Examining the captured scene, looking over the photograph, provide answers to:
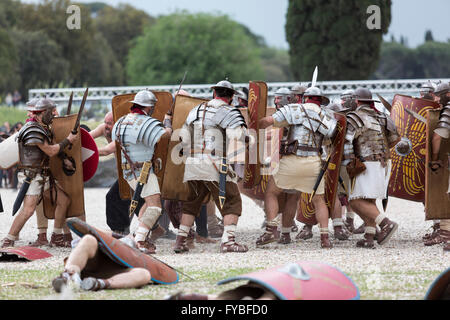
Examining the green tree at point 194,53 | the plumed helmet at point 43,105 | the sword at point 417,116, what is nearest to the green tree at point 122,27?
the green tree at point 194,53

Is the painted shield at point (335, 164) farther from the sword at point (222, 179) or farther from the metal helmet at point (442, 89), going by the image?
the sword at point (222, 179)

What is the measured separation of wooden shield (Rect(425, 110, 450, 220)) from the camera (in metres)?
8.17

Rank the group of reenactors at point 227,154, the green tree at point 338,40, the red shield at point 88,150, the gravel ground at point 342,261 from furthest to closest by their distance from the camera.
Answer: the green tree at point 338,40
the red shield at point 88,150
the group of reenactors at point 227,154
the gravel ground at point 342,261

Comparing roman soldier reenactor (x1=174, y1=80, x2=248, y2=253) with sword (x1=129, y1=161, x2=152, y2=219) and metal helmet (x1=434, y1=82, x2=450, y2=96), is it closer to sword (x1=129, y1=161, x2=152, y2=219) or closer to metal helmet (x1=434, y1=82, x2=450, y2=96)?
sword (x1=129, y1=161, x2=152, y2=219)

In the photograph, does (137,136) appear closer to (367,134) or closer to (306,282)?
(367,134)

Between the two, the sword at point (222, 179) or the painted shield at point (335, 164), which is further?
the painted shield at point (335, 164)

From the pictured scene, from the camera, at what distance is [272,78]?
7931cm

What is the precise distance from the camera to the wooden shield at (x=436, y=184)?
8.17 meters

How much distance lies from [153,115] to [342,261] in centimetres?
257

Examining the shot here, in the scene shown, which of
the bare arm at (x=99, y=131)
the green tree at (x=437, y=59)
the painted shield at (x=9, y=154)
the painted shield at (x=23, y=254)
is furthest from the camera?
the green tree at (x=437, y=59)

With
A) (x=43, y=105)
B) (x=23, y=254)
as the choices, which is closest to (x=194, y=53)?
(x=43, y=105)

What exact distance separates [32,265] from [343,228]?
141 inches

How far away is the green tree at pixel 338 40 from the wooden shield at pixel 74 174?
2235 centimetres
